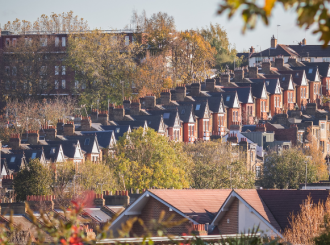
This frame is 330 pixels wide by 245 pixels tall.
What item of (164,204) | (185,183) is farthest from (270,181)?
(164,204)

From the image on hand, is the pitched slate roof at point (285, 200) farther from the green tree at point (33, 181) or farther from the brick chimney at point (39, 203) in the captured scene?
the green tree at point (33, 181)

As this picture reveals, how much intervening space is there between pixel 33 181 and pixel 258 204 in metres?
29.9

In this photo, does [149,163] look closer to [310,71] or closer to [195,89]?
[195,89]

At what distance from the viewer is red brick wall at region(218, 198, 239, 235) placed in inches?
1157

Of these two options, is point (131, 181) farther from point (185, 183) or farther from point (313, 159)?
point (313, 159)

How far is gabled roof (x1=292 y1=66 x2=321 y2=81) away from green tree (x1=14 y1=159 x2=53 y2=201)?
71.8m

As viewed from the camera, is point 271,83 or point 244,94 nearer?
point 244,94

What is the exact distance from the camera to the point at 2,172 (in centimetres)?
6369

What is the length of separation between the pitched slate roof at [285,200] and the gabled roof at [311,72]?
89.9 meters

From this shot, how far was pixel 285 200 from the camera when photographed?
104 feet

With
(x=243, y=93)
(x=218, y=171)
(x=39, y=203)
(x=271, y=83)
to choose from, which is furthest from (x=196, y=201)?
(x=271, y=83)

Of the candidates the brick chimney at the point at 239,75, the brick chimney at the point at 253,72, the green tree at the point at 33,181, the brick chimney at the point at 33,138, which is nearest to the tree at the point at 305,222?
the green tree at the point at 33,181

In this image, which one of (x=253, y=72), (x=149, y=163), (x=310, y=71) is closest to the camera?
(x=149, y=163)

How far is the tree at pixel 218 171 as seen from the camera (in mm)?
64188
